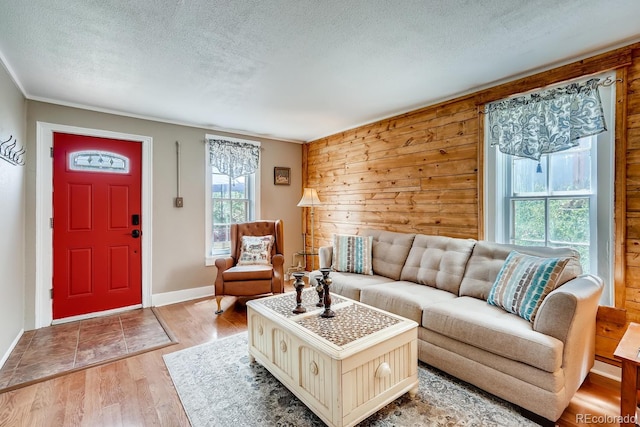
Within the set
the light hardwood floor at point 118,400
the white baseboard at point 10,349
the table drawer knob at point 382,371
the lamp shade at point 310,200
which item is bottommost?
the light hardwood floor at point 118,400

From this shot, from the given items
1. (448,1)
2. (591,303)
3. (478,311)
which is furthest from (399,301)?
(448,1)

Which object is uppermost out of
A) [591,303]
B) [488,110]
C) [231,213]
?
[488,110]

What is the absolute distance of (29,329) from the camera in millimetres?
3027

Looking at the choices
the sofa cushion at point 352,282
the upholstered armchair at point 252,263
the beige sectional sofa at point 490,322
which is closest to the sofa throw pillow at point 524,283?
the beige sectional sofa at point 490,322

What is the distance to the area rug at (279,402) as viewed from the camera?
170cm

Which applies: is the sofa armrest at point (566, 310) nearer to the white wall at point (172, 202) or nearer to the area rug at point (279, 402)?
the area rug at point (279, 402)

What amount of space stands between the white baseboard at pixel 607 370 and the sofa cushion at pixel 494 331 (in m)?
0.85

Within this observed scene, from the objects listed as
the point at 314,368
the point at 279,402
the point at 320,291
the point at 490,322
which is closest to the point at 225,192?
the point at 320,291

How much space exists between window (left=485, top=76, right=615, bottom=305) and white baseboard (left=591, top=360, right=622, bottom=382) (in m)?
0.43

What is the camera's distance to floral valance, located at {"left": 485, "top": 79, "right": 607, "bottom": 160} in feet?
7.26

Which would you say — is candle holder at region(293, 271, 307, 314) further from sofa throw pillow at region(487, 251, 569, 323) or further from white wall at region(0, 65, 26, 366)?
white wall at region(0, 65, 26, 366)

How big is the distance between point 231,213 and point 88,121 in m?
1.96

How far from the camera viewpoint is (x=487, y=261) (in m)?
2.50

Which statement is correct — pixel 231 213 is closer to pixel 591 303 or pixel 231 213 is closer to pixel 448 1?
pixel 448 1
